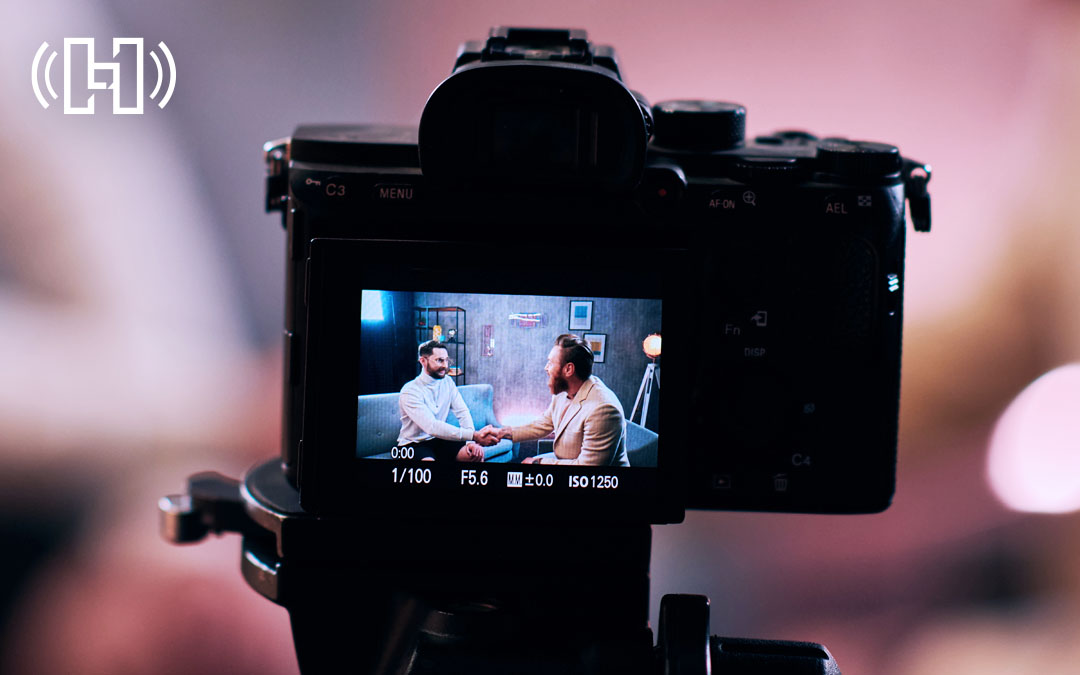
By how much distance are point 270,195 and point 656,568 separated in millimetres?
817

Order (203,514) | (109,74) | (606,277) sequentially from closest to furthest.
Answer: (606,277)
(203,514)
(109,74)

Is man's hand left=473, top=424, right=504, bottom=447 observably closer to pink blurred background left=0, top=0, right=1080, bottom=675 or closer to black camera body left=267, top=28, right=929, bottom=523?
black camera body left=267, top=28, right=929, bottom=523

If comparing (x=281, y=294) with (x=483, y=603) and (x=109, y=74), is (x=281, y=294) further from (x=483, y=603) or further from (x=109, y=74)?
(x=483, y=603)

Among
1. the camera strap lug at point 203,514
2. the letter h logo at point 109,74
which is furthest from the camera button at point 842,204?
the letter h logo at point 109,74

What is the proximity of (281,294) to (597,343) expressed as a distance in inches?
30.9

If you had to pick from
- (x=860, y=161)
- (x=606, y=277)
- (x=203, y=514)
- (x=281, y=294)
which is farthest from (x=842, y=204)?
(x=281, y=294)

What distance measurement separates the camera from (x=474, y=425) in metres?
0.66

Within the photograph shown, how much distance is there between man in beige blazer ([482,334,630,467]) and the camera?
66 centimetres

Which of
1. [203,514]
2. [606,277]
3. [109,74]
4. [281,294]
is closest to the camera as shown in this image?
[606,277]

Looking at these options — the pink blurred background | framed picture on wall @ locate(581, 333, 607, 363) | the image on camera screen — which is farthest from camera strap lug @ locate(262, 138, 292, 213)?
the pink blurred background

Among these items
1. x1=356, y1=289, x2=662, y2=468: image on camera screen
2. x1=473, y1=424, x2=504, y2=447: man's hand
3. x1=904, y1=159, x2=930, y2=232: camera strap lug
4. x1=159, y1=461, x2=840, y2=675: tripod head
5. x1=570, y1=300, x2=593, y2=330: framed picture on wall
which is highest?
x1=904, y1=159, x2=930, y2=232: camera strap lug

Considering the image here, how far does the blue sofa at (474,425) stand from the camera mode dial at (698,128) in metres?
Result: 0.21

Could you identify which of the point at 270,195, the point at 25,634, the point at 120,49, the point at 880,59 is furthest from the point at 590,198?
the point at 25,634

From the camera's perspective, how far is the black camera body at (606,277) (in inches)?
25.5
